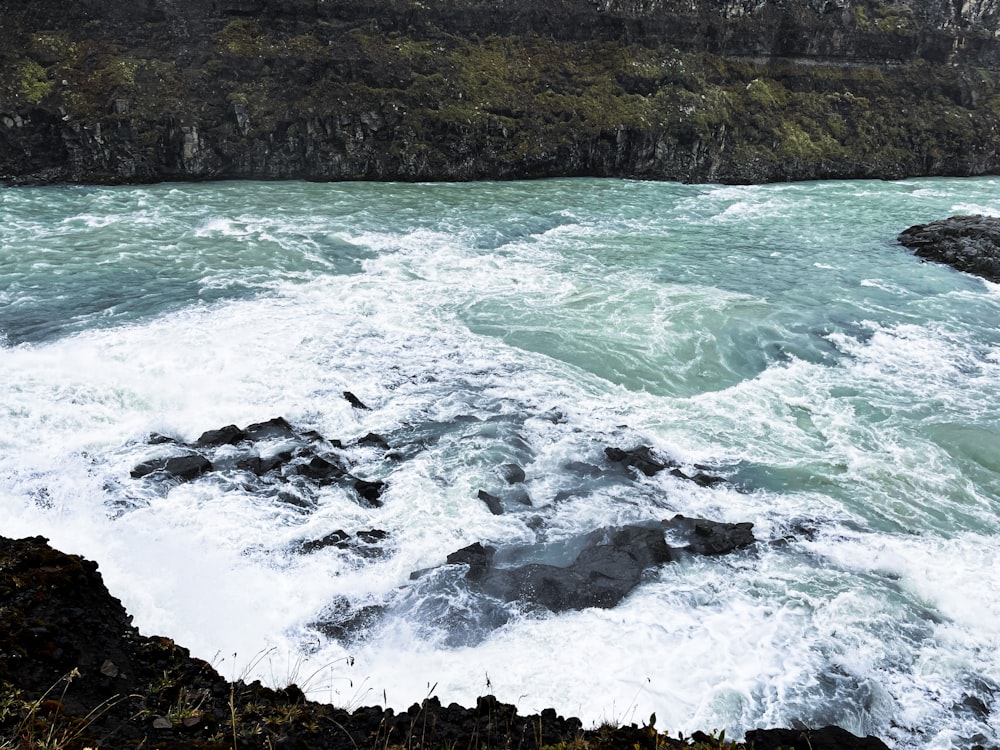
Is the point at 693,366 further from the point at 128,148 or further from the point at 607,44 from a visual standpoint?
the point at 607,44

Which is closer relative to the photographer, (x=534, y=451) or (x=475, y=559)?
(x=475, y=559)

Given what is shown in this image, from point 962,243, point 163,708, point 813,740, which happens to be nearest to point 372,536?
point 163,708

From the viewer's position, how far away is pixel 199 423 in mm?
12758

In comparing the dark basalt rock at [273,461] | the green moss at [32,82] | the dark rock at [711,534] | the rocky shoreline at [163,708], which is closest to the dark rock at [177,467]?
the dark basalt rock at [273,461]

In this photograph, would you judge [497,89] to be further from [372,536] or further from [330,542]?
[330,542]

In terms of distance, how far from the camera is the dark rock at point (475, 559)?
941 cm

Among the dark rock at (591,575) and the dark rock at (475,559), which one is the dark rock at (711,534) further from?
the dark rock at (475,559)

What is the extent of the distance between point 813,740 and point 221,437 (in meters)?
9.90

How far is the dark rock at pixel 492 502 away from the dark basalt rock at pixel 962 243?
Result: 21.6 metres

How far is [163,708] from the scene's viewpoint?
561 cm

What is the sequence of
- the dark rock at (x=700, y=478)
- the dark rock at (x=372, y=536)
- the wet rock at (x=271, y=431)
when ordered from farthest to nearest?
the wet rock at (x=271, y=431)
the dark rock at (x=700, y=478)
the dark rock at (x=372, y=536)

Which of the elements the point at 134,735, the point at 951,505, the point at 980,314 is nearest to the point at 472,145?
the point at 980,314

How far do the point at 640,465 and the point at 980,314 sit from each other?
580 inches

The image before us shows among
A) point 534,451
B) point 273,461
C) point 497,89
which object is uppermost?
point 497,89
